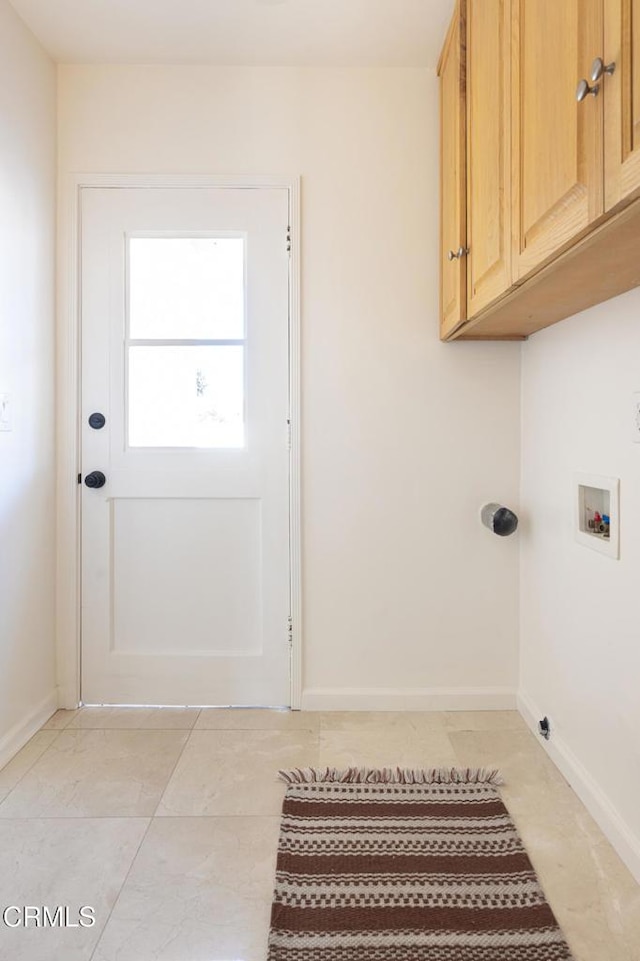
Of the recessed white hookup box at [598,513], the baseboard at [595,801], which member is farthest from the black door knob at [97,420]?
the baseboard at [595,801]

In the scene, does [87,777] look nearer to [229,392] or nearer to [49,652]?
[49,652]

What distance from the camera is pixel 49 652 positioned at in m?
2.06

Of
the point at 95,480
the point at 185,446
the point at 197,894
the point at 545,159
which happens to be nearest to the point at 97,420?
the point at 95,480

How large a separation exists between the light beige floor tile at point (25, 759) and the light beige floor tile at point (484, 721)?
138 cm

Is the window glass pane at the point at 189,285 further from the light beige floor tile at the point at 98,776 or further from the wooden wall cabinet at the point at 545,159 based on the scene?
the light beige floor tile at the point at 98,776

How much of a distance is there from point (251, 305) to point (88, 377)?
672 millimetres

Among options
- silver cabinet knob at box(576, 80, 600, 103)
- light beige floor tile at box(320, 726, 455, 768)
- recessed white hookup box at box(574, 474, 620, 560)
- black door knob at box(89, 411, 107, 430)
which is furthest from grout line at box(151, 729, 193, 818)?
silver cabinet knob at box(576, 80, 600, 103)

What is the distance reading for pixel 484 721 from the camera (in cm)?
201

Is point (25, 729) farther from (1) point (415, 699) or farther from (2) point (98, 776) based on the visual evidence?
(1) point (415, 699)

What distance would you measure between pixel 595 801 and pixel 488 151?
5.73 ft

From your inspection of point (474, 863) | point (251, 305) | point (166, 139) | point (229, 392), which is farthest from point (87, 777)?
point (166, 139)

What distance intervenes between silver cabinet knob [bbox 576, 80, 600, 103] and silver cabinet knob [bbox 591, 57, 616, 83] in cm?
1

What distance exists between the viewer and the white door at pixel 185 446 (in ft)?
6.77

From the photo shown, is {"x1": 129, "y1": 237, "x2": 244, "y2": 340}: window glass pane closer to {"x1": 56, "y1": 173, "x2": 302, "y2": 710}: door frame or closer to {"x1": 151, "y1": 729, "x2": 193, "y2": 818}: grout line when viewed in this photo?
{"x1": 56, "y1": 173, "x2": 302, "y2": 710}: door frame
